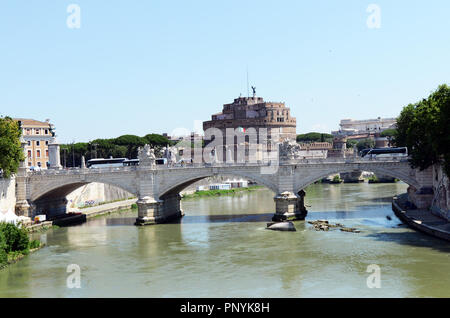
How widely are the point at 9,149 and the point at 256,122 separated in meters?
59.6

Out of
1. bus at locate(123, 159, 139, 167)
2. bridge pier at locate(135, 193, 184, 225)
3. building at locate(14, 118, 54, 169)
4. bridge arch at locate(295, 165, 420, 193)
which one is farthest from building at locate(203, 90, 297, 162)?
bridge arch at locate(295, 165, 420, 193)

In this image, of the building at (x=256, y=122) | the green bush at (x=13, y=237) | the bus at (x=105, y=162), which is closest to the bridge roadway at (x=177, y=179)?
the bus at (x=105, y=162)

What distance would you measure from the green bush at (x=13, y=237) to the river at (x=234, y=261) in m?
0.69

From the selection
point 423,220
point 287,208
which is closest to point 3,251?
point 287,208

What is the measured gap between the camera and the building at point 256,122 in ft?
294

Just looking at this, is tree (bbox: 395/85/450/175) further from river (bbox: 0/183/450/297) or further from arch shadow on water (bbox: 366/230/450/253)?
river (bbox: 0/183/450/297)

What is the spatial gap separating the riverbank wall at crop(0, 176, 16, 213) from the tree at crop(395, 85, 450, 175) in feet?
81.8

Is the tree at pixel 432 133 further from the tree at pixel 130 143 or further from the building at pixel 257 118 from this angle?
the building at pixel 257 118

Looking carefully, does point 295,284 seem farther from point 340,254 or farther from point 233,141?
point 233,141

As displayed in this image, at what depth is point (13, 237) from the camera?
26.8 meters
